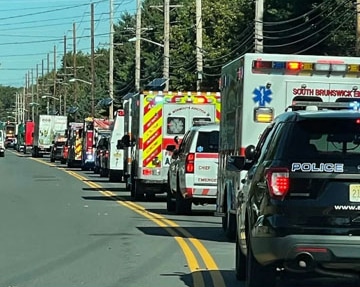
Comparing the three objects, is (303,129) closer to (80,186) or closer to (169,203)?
(169,203)

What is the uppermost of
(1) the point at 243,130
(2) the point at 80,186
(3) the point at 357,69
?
(3) the point at 357,69

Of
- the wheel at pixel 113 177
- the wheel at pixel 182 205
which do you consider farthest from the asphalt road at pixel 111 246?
the wheel at pixel 113 177

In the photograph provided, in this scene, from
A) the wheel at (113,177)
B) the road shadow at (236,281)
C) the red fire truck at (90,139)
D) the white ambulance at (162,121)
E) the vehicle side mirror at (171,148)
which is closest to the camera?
the road shadow at (236,281)

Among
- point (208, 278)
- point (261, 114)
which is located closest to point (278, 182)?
point (208, 278)

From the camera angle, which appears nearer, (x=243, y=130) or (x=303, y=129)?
(x=303, y=129)

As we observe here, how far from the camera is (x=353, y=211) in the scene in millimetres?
9172

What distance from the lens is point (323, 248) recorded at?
29.9 feet

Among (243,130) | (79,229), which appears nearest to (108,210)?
(79,229)

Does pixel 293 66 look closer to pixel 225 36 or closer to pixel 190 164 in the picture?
pixel 190 164

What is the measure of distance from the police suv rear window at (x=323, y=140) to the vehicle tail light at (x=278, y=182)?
0.15 metres

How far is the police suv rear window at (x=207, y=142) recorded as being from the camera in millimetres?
21203

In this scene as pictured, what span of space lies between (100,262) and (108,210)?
10073 mm

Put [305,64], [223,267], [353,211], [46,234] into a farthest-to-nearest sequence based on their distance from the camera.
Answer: [46,234] < [305,64] < [223,267] < [353,211]

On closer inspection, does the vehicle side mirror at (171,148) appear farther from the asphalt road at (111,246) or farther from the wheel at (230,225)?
the wheel at (230,225)
